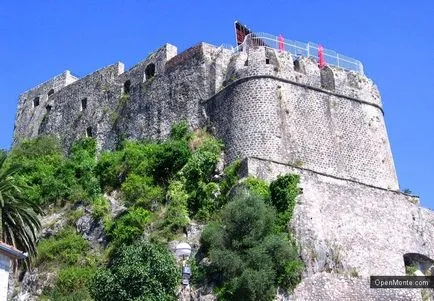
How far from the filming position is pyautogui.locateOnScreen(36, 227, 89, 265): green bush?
34.3 metres

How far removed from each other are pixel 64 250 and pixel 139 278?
7145 mm

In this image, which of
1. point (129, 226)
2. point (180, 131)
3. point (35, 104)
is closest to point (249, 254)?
point (129, 226)

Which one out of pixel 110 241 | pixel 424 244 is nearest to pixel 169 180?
pixel 110 241

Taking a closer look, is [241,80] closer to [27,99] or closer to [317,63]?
[317,63]

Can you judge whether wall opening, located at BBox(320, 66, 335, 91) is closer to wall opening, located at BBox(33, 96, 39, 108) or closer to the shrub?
Answer: the shrub

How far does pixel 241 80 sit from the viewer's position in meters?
38.4

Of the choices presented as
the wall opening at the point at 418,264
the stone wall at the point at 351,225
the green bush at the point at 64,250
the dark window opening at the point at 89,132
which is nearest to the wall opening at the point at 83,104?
→ the dark window opening at the point at 89,132

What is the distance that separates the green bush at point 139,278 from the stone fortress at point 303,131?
480 cm

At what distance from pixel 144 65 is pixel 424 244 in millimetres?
18418

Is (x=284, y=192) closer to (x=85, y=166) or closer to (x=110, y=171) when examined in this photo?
(x=110, y=171)

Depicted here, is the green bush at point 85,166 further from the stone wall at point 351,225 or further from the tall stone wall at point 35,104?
the stone wall at point 351,225

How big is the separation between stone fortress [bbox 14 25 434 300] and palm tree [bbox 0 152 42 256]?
925 cm

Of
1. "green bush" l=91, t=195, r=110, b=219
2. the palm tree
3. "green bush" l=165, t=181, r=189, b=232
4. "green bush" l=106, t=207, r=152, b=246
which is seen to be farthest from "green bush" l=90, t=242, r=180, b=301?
"green bush" l=91, t=195, r=110, b=219

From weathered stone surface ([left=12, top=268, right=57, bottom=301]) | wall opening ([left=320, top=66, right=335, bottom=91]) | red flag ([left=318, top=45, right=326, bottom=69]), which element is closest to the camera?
weathered stone surface ([left=12, top=268, right=57, bottom=301])
